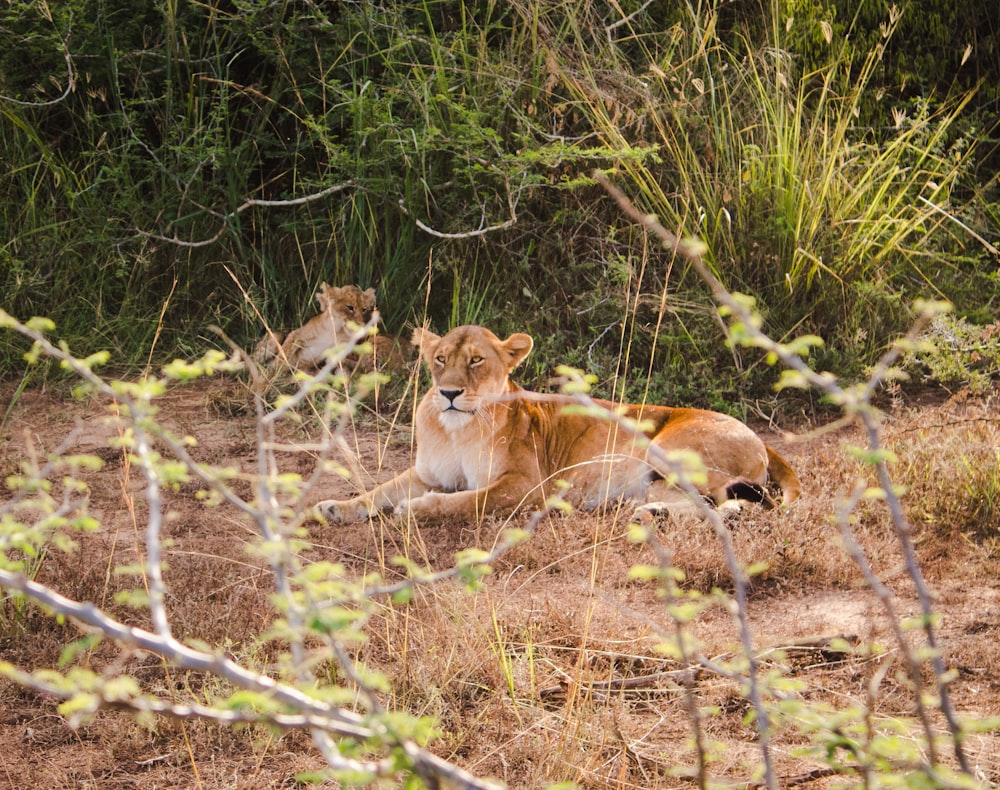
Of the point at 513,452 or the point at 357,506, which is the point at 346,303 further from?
the point at 357,506

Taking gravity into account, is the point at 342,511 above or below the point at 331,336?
above

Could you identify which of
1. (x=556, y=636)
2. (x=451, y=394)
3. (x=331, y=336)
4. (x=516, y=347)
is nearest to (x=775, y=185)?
(x=516, y=347)

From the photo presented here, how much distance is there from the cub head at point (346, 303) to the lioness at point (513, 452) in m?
1.39

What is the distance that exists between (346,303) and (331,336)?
0.72 ft

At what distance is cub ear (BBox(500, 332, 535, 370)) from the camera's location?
5.85m

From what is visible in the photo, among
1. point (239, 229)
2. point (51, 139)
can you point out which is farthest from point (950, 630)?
point (51, 139)

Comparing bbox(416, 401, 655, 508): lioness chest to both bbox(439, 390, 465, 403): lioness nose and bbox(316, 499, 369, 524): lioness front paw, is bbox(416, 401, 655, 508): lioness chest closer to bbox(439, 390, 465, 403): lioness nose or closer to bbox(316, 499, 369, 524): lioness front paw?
bbox(439, 390, 465, 403): lioness nose

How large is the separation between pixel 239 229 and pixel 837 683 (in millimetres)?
5118

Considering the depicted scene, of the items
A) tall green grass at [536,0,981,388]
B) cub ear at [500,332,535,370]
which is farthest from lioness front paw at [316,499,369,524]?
tall green grass at [536,0,981,388]

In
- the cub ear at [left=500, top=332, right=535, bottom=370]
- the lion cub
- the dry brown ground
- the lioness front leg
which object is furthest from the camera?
the lion cub

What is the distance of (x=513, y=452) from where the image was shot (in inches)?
230

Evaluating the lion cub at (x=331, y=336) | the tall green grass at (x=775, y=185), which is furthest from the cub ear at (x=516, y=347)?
the tall green grass at (x=775, y=185)

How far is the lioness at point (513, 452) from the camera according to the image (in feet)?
18.3

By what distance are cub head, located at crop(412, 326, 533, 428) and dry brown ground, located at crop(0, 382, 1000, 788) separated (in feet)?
1.80
